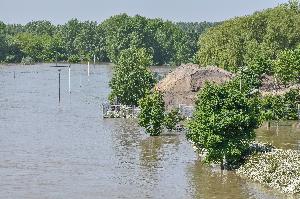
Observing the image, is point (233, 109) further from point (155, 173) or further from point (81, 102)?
point (81, 102)

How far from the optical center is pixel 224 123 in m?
45.9

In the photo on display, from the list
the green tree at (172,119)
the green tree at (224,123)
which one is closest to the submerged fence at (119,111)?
the green tree at (172,119)

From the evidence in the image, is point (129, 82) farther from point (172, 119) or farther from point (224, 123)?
point (224, 123)

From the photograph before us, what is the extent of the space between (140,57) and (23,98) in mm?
21891

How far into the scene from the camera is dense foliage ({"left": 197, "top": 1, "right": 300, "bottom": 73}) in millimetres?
96812

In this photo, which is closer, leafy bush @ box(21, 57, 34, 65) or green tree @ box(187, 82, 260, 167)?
green tree @ box(187, 82, 260, 167)

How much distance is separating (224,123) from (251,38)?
58289 millimetres

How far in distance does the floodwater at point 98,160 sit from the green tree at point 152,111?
1360 millimetres

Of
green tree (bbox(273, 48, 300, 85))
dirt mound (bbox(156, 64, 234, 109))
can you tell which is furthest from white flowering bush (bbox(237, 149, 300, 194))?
dirt mound (bbox(156, 64, 234, 109))

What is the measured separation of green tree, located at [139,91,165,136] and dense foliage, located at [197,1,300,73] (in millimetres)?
33568

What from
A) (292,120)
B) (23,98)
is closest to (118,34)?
(23,98)

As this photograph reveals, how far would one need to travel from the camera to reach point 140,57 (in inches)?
3332

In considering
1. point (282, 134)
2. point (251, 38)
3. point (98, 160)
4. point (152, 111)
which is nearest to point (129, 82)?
point (152, 111)

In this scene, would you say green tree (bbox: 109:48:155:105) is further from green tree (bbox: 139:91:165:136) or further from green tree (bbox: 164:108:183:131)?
green tree (bbox: 139:91:165:136)
